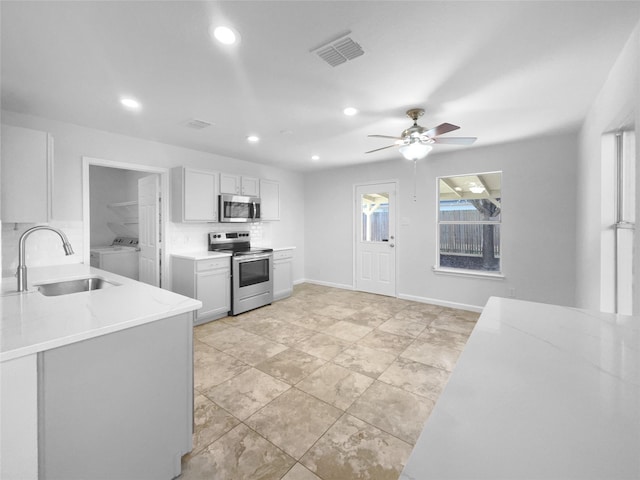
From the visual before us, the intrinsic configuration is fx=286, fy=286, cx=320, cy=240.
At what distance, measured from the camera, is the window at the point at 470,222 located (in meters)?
4.24

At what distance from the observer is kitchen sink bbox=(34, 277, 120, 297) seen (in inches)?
89.8

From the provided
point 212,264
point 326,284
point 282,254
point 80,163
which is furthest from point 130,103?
point 326,284

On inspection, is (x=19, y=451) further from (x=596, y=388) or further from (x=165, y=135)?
(x=165, y=135)

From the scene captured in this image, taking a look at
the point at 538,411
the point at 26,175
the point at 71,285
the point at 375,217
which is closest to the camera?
the point at 538,411

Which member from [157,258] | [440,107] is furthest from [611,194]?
[157,258]

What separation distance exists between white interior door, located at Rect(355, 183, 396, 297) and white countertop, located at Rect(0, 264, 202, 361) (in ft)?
13.4

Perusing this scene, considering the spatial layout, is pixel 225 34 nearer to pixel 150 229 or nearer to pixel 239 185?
pixel 239 185

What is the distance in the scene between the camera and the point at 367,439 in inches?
71.5

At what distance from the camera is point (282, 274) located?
5.05m

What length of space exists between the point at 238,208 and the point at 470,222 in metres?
3.64

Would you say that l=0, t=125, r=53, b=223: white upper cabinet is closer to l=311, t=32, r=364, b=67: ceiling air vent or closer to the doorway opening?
the doorway opening

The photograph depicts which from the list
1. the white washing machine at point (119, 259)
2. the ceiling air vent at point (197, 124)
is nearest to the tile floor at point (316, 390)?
the white washing machine at point (119, 259)

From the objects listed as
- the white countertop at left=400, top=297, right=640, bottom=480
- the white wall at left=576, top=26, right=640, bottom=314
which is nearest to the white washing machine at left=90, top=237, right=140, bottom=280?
the white countertop at left=400, top=297, right=640, bottom=480

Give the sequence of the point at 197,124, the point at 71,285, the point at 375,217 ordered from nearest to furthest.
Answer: the point at 71,285 < the point at 197,124 < the point at 375,217
